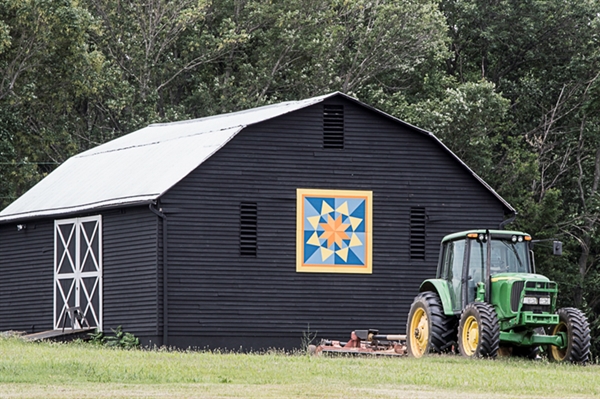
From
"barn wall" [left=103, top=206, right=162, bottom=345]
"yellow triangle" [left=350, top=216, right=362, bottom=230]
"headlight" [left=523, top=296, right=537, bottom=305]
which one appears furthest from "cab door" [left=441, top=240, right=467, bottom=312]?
"barn wall" [left=103, top=206, right=162, bottom=345]

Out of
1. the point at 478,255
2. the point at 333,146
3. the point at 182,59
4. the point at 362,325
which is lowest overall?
the point at 362,325

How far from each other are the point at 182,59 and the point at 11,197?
30.2 ft

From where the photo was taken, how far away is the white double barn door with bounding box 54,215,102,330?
105ft

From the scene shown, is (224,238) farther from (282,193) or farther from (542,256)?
(542,256)

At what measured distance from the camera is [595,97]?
4641 cm

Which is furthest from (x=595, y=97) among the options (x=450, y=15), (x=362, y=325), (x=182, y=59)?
(x=362, y=325)

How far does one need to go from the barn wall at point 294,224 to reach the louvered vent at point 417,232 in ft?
0.49

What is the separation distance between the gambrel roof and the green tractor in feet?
25.0

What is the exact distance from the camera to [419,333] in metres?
24.9

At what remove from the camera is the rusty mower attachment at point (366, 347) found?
25578 millimetres

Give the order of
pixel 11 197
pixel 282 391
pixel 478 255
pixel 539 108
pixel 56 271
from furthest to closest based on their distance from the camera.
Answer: pixel 539 108 → pixel 11 197 → pixel 56 271 → pixel 478 255 → pixel 282 391

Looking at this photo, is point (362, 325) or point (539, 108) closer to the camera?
point (362, 325)

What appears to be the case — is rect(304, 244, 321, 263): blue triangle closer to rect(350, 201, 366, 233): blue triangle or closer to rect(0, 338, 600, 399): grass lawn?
rect(350, 201, 366, 233): blue triangle

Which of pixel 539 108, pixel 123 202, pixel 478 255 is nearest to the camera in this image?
pixel 478 255
